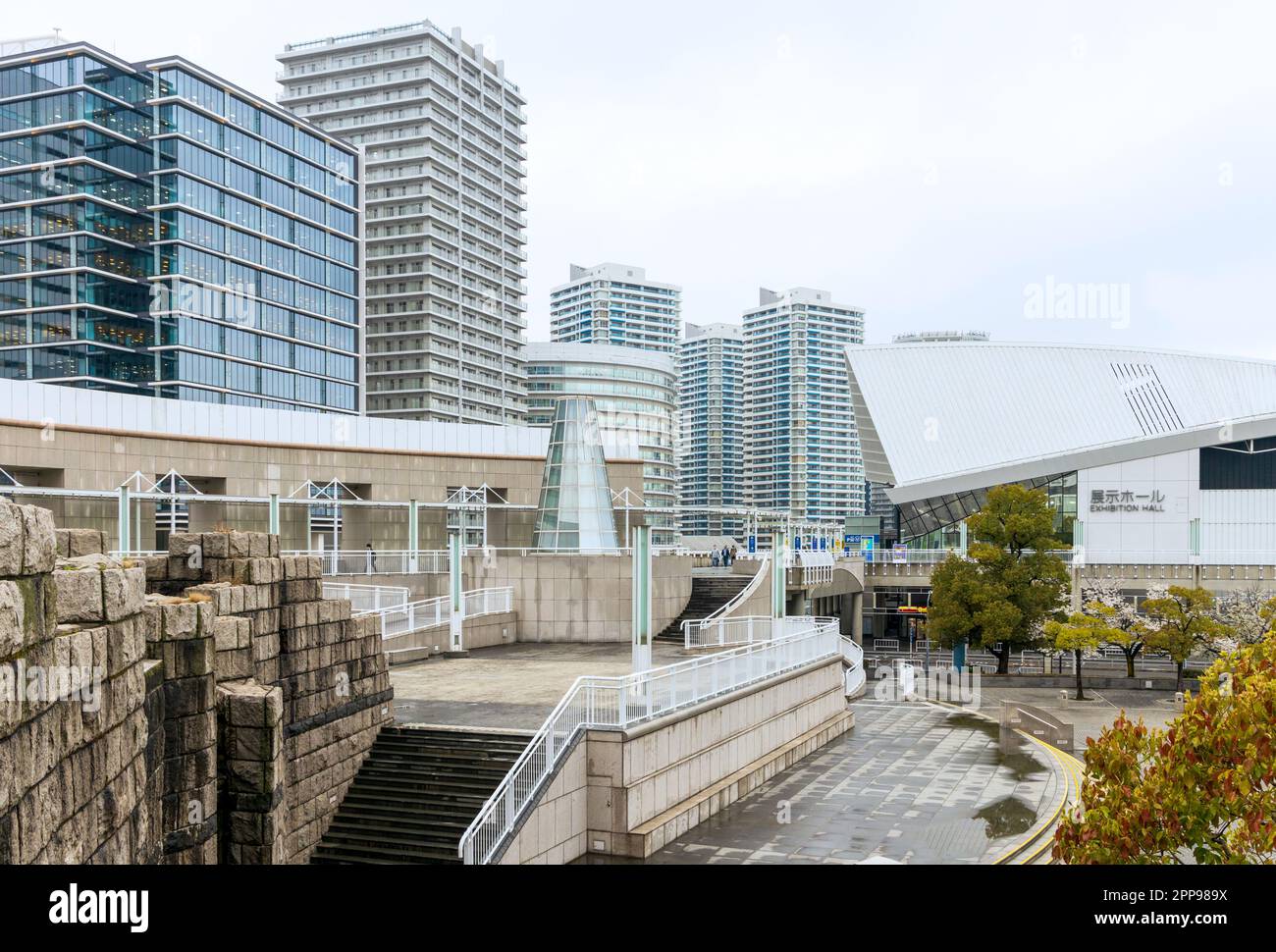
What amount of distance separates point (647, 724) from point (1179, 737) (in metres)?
7.94

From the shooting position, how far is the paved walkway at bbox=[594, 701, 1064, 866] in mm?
15125

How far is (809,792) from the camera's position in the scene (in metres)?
18.9

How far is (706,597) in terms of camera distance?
110 ft

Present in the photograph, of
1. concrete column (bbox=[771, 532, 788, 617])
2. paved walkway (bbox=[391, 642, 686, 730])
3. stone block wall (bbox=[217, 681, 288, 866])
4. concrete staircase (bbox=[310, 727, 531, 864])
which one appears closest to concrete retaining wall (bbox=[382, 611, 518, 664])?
paved walkway (bbox=[391, 642, 686, 730])

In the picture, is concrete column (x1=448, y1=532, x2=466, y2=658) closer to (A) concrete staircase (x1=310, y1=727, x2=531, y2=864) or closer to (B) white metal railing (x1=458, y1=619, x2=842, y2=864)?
(B) white metal railing (x1=458, y1=619, x2=842, y2=864)

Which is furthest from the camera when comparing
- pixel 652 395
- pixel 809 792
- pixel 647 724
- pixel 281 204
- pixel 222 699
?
pixel 652 395

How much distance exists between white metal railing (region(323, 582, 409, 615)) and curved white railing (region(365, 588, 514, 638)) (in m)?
0.27

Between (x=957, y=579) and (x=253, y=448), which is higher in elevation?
(x=253, y=448)

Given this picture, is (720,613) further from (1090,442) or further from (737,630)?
(1090,442)

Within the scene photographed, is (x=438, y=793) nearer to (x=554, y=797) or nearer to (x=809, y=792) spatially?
(x=554, y=797)

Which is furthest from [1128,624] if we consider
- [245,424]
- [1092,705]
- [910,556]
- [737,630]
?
[245,424]

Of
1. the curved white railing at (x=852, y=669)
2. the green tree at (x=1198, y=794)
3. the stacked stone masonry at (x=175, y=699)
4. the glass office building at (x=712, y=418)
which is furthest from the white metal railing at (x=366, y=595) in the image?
the glass office building at (x=712, y=418)

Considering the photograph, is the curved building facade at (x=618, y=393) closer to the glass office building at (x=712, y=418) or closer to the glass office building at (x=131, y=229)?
the glass office building at (x=712, y=418)
